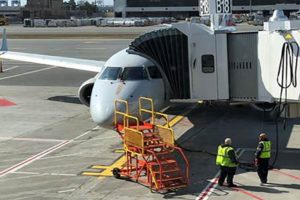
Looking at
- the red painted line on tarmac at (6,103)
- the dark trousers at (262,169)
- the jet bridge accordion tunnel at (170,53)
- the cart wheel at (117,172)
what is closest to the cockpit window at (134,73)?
the jet bridge accordion tunnel at (170,53)

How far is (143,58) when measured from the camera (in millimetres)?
20375

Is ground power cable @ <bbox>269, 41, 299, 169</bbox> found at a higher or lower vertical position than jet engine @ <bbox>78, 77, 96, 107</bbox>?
higher

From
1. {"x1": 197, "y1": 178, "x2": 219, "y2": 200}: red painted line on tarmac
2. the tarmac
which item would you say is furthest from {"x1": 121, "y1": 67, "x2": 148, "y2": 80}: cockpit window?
{"x1": 197, "y1": 178, "x2": 219, "y2": 200}: red painted line on tarmac

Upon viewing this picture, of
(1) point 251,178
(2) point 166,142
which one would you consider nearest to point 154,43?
(2) point 166,142

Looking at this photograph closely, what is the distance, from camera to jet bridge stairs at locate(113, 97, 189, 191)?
14.8m

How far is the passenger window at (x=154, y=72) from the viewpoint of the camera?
65.4 ft

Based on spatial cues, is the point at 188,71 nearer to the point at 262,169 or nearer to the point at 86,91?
the point at 86,91

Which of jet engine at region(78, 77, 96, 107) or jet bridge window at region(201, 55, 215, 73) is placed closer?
jet bridge window at region(201, 55, 215, 73)

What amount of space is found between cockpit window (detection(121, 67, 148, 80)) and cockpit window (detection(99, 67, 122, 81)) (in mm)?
248

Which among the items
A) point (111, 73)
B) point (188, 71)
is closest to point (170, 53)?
point (188, 71)

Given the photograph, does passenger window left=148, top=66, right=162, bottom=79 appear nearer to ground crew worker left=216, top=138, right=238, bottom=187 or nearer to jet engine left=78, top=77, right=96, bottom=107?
jet engine left=78, top=77, right=96, bottom=107

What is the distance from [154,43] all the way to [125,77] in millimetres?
2291

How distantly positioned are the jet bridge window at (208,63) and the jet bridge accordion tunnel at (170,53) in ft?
2.35

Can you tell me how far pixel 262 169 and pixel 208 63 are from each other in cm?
599
